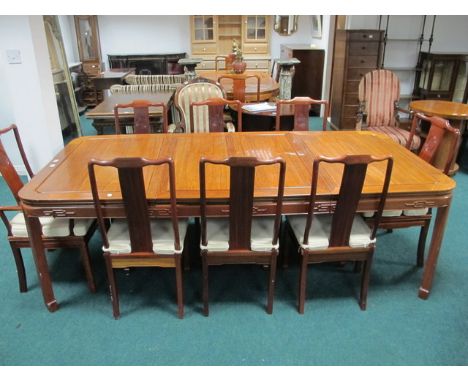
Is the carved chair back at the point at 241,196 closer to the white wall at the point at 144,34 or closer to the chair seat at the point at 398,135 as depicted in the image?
the chair seat at the point at 398,135

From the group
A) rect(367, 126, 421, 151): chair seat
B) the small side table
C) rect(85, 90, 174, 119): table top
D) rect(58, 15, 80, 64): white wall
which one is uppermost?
rect(58, 15, 80, 64): white wall

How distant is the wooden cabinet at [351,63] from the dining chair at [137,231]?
339cm

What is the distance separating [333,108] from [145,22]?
385 centimetres

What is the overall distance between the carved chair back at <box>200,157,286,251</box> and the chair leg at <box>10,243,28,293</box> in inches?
40.4

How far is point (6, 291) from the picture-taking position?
200 centimetres

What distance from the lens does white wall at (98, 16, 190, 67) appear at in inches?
255

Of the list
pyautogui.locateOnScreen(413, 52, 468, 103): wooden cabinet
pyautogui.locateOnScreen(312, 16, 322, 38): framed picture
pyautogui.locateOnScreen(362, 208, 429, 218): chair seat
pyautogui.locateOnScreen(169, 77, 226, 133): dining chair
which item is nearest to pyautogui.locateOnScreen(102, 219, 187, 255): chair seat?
pyautogui.locateOnScreen(362, 208, 429, 218): chair seat

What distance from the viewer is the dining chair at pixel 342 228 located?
1.51 meters

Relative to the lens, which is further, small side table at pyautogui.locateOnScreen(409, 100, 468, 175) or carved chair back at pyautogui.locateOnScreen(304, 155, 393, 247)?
small side table at pyautogui.locateOnScreen(409, 100, 468, 175)

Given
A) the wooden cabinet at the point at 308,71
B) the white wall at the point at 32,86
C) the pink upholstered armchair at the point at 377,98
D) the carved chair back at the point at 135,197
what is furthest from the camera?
the wooden cabinet at the point at 308,71

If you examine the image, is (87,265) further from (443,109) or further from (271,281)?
(443,109)

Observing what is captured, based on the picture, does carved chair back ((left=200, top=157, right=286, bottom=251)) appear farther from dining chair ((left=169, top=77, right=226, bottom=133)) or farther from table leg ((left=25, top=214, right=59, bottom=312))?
dining chair ((left=169, top=77, right=226, bottom=133))

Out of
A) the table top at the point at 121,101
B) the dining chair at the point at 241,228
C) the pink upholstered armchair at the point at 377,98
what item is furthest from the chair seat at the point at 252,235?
the pink upholstered armchair at the point at 377,98

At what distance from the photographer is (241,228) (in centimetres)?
162
